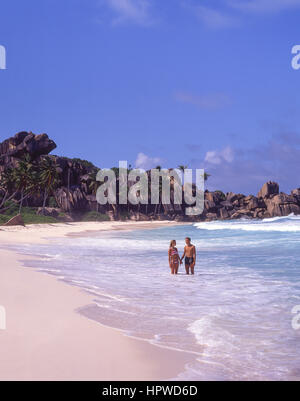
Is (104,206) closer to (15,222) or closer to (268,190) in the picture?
(15,222)

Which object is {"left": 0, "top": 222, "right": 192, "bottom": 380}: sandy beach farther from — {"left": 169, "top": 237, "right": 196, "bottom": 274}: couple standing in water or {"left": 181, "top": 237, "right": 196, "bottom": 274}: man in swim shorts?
{"left": 181, "top": 237, "right": 196, "bottom": 274}: man in swim shorts

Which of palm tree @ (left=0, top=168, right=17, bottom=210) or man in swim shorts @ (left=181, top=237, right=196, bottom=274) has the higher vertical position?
palm tree @ (left=0, top=168, right=17, bottom=210)

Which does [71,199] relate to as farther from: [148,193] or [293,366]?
[293,366]

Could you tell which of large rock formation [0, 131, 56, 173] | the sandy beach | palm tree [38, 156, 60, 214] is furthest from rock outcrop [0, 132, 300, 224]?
the sandy beach

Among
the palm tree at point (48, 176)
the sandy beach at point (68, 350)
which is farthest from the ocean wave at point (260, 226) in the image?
the sandy beach at point (68, 350)

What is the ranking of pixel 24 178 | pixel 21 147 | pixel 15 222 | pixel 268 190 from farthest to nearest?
pixel 268 190, pixel 21 147, pixel 24 178, pixel 15 222

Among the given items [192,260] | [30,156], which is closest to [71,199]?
[30,156]

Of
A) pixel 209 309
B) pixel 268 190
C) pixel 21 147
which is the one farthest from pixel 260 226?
pixel 268 190

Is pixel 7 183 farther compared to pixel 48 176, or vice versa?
pixel 48 176

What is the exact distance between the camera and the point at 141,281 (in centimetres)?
1073

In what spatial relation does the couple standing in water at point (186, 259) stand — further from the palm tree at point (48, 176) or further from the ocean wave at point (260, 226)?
the palm tree at point (48, 176)

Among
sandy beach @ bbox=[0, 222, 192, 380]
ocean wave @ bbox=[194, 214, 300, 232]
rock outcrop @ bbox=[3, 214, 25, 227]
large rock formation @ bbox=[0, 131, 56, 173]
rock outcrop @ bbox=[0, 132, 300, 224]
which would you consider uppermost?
large rock formation @ bbox=[0, 131, 56, 173]

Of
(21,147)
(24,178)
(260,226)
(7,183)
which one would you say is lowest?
(260,226)

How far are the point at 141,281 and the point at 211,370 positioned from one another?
623 cm
